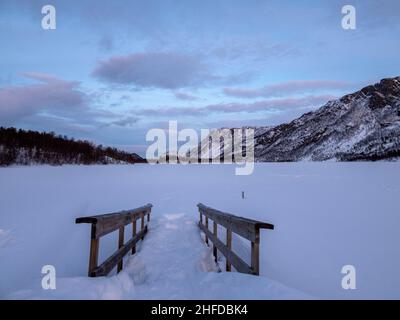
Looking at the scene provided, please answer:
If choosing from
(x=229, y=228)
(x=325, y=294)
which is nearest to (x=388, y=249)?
(x=325, y=294)

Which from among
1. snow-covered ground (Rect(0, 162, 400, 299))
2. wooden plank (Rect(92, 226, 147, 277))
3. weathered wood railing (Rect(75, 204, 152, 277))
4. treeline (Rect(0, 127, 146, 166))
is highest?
treeline (Rect(0, 127, 146, 166))

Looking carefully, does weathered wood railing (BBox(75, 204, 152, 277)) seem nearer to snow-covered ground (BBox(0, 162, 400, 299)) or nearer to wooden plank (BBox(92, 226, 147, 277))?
wooden plank (BBox(92, 226, 147, 277))

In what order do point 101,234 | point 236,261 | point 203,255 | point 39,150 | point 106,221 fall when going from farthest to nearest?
point 39,150 < point 203,255 < point 236,261 < point 106,221 < point 101,234

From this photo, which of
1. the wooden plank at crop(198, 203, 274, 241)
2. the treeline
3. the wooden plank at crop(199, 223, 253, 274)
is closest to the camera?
the wooden plank at crop(198, 203, 274, 241)

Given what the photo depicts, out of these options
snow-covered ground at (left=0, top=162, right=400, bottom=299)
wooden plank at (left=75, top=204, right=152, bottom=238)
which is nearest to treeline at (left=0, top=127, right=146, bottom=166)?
snow-covered ground at (left=0, top=162, right=400, bottom=299)

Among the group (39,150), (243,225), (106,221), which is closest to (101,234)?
(106,221)

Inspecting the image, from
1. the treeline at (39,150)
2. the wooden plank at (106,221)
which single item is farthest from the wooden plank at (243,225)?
the treeline at (39,150)

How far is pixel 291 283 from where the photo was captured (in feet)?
19.3

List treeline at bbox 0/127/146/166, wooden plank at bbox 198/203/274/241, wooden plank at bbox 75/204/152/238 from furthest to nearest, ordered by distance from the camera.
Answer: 1. treeline at bbox 0/127/146/166
2. wooden plank at bbox 75/204/152/238
3. wooden plank at bbox 198/203/274/241

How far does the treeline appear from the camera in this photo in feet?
272

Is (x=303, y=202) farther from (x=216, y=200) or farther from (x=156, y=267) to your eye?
(x=156, y=267)

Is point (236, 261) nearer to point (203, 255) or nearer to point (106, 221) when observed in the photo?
point (203, 255)

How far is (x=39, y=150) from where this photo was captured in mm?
93000
